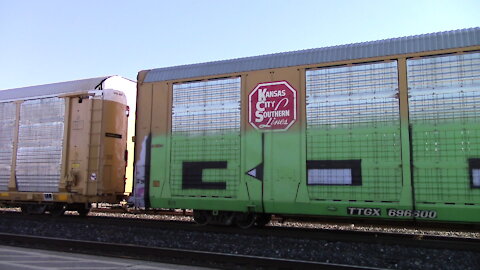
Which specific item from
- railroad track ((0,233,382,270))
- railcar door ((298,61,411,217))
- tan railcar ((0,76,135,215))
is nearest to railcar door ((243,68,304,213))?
railcar door ((298,61,411,217))

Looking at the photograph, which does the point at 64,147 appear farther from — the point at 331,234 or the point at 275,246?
the point at 331,234

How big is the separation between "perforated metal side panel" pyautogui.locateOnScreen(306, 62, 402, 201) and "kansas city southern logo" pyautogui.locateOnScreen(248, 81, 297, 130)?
0.38 metres

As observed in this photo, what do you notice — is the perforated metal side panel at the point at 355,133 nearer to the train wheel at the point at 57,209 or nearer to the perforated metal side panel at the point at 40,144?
the perforated metal side panel at the point at 40,144

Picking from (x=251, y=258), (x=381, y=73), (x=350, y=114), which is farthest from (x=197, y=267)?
(x=381, y=73)

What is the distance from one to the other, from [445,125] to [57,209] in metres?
9.73

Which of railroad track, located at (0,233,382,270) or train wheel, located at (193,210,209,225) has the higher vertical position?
train wheel, located at (193,210,209,225)

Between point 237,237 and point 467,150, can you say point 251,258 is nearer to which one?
point 237,237

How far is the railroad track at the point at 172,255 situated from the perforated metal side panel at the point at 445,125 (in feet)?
7.35

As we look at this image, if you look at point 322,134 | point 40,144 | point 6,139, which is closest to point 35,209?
point 40,144

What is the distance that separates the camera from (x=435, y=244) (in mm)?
6605

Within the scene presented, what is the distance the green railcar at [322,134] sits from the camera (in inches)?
254

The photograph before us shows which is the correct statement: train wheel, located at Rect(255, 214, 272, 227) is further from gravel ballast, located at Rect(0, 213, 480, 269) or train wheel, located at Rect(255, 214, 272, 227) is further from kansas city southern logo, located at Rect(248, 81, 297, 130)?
kansas city southern logo, located at Rect(248, 81, 297, 130)

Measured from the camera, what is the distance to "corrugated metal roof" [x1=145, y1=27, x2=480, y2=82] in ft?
21.8

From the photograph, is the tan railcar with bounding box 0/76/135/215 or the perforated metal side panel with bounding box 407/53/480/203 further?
the tan railcar with bounding box 0/76/135/215
